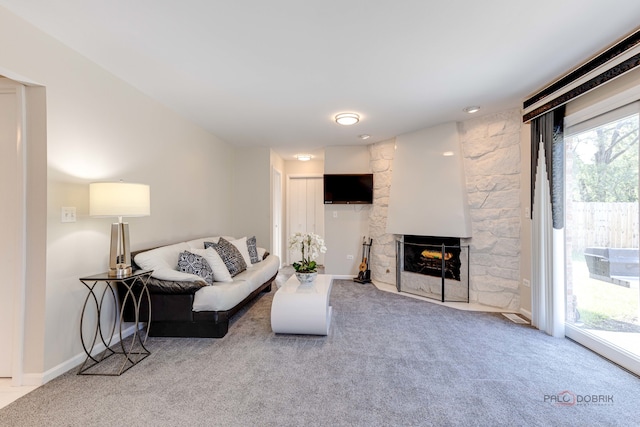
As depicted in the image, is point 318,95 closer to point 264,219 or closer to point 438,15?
point 438,15

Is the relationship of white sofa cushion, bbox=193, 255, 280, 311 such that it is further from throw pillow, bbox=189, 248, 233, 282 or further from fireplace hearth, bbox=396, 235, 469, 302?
fireplace hearth, bbox=396, 235, 469, 302

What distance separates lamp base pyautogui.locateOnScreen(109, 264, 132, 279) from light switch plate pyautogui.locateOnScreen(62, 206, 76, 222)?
48 cm

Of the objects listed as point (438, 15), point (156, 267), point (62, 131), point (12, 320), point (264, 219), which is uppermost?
point (438, 15)

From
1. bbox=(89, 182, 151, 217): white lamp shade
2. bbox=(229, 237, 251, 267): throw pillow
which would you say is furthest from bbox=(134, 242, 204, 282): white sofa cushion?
bbox=(229, 237, 251, 267): throw pillow

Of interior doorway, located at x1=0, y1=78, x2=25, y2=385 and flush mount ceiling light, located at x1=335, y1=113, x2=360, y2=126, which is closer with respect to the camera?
interior doorway, located at x1=0, y1=78, x2=25, y2=385

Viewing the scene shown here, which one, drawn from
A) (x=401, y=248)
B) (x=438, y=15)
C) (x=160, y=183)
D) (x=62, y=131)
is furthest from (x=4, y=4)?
(x=401, y=248)

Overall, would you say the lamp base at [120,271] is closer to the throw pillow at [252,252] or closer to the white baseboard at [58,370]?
the white baseboard at [58,370]

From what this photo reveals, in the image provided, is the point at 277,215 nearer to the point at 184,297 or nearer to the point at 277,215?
the point at 277,215

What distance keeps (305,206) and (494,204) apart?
4070 millimetres

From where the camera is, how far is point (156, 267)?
2619 mm

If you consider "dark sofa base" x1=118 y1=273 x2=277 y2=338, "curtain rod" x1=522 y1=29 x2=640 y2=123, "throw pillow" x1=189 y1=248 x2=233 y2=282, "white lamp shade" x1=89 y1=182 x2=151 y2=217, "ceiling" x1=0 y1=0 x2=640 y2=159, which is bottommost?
"dark sofa base" x1=118 y1=273 x2=277 y2=338

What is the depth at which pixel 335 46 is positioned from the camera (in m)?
2.11

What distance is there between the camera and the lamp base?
7.16 feet

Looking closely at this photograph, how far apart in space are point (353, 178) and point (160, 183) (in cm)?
311
